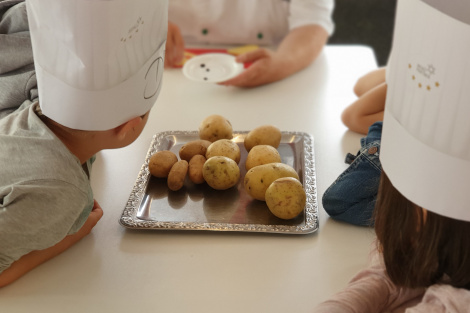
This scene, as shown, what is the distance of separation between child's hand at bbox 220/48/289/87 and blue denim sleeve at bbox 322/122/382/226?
1.56 feet

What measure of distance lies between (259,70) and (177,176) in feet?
1.50

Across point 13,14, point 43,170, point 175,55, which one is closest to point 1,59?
point 13,14

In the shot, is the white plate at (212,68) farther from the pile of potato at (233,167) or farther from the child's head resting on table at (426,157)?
the child's head resting on table at (426,157)

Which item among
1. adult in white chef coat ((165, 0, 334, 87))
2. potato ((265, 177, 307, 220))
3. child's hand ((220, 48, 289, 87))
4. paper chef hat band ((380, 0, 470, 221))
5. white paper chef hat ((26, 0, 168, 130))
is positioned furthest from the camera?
adult in white chef coat ((165, 0, 334, 87))

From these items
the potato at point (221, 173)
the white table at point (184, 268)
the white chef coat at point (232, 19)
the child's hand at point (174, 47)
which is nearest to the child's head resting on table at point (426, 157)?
the white table at point (184, 268)

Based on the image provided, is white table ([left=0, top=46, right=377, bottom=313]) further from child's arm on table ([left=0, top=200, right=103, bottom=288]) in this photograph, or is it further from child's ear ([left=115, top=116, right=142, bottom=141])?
child's ear ([left=115, top=116, right=142, bottom=141])

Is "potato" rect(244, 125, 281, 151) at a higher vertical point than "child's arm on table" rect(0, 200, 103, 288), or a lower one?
higher

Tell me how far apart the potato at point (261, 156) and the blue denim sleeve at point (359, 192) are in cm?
12

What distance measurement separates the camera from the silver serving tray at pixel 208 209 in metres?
0.85

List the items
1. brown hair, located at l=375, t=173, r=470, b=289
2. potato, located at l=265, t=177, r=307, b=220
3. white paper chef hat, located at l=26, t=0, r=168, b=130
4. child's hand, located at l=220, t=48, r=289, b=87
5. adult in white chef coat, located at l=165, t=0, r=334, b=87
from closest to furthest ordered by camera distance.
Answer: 1. brown hair, located at l=375, t=173, r=470, b=289
2. white paper chef hat, located at l=26, t=0, r=168, b=130
3. potato, located at l=265, t=177, r=307, b=220
4. child's hand, located at l=220, t=48, r=289, b=87
5. adult in white chef coat, located at l=165, t=0, r=334, b=87

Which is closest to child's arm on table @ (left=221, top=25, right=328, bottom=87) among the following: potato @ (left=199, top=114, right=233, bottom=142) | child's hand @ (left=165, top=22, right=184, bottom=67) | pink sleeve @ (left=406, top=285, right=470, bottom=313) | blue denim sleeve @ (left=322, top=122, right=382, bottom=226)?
child's hand @ (left=165, top=22, right=184, bottom=67)

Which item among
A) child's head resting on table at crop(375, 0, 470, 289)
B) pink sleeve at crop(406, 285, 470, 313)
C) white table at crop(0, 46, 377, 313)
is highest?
child's head resting on table at crop(375, 0, 470, 289)

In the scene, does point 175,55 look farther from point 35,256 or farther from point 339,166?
point 35,256

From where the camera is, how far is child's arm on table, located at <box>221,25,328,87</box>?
1.30m
